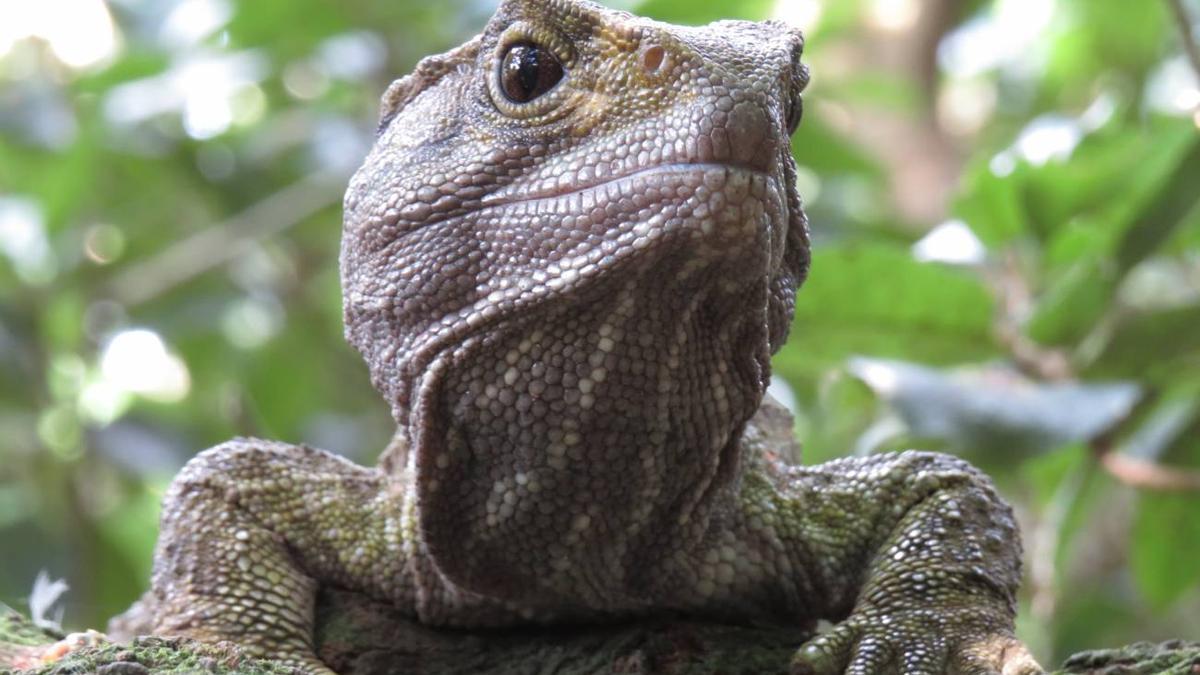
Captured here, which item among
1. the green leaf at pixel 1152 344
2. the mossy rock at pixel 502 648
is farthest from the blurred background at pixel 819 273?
the mossy rock at pixel 502 648

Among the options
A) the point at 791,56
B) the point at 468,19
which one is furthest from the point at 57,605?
the point at 468,19

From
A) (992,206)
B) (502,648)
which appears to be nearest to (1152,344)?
(992,206)

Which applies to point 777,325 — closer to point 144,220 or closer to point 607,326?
point 607,326

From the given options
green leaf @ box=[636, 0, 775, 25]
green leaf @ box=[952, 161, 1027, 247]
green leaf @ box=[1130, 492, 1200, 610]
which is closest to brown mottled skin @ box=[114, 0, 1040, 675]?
green leaf @ box=[952, 161, 1027, 247]

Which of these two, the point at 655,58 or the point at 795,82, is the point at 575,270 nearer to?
the point at 655,58

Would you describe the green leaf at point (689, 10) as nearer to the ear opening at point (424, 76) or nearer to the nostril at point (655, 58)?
the ear opening at point (424, 76)

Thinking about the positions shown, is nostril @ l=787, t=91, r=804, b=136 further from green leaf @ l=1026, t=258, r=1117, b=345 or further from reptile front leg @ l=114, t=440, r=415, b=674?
green leaf @ l=1026, t=258, r=1117, b=345
